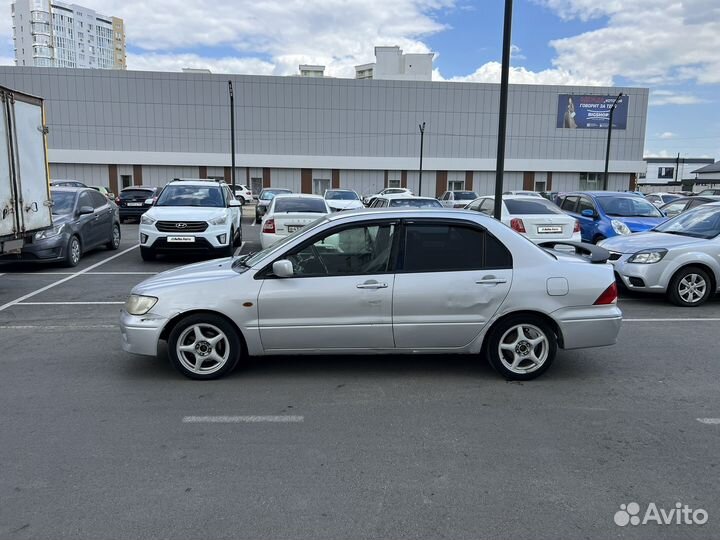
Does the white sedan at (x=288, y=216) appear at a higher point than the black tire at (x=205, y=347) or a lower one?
higher

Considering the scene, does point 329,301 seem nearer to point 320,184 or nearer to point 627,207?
point 627,207

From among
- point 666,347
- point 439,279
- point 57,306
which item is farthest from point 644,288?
point 57,306

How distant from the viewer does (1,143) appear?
8484 millimetres

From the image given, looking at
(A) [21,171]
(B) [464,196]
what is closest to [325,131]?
(B) [464,196]

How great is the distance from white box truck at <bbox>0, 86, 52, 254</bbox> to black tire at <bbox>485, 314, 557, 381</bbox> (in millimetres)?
7718

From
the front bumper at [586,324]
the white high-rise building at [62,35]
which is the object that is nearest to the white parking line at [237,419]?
the front bumper at [586,324]

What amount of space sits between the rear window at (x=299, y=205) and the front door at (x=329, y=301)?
8.00 meters

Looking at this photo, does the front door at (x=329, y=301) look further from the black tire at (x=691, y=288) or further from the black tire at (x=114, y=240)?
the black tire at (x=114, y=240)

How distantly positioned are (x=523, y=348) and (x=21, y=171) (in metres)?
8.29

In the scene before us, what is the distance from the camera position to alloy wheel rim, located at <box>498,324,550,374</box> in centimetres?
513

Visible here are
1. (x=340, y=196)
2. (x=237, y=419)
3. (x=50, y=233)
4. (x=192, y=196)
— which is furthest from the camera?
(x=340, y=196)

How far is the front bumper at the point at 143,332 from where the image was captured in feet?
16.5

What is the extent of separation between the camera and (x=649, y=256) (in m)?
8.57

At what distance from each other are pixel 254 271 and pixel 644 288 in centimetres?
640
